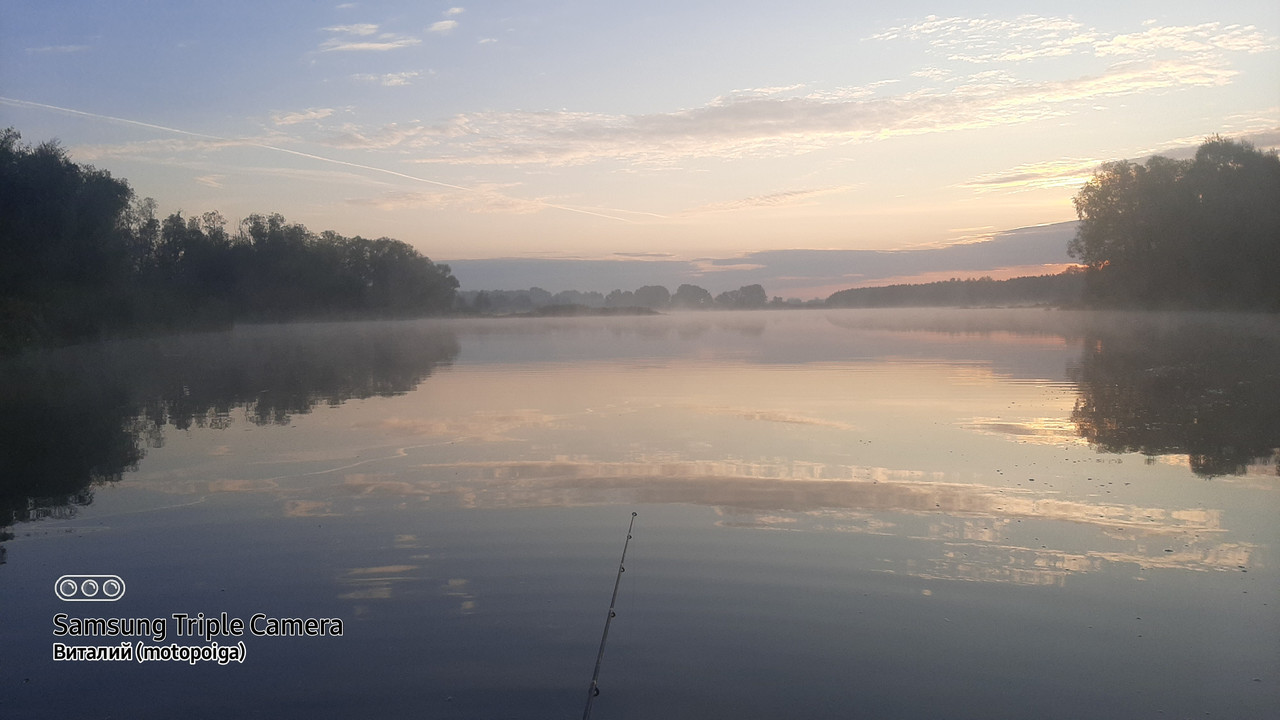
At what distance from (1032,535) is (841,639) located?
10.1 ft

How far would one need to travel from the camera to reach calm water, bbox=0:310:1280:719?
495 centimetres

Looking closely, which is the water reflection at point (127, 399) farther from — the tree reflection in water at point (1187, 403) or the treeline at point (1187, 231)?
the treeline at point (1187, 231)

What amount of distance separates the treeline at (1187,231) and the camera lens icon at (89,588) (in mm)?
65553

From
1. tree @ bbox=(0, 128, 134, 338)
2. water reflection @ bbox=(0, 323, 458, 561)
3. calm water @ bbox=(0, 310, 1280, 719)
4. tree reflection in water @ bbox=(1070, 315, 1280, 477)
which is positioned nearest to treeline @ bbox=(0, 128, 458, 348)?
tree @ bbox=(0, 128, 134, 338)

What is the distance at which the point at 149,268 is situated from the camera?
80.7m

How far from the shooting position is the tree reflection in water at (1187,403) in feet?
37.2

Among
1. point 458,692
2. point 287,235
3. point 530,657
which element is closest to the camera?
point 458,692

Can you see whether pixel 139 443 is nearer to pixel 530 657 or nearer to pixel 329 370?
pixel 530 657

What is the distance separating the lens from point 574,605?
6.14 meters

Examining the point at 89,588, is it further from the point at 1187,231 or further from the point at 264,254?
the point at 264,254

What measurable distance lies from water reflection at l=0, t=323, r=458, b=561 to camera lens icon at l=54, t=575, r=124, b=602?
191 cm

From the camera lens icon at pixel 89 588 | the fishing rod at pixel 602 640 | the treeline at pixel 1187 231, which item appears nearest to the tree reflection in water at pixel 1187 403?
the fishing rod at pixel 602 640

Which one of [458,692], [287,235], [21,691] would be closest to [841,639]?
[458,692]

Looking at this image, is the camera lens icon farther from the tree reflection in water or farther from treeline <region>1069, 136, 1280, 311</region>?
treeline <region>1069, 136, 1280, 311</region>
